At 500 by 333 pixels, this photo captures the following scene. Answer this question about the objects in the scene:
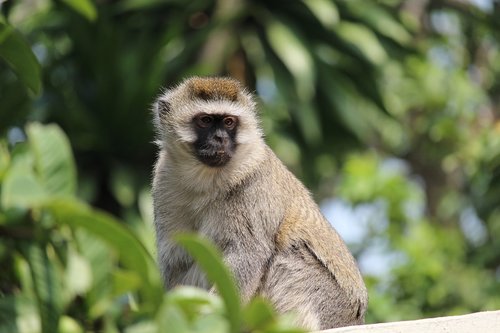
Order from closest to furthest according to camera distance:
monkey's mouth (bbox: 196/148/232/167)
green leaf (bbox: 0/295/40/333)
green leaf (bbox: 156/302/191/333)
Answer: green leaf (bbox: 156/302/191/333)
green leaf (bbox: 0/295/40/333)
monkey's mouth (bbox: 196/148/232/167)

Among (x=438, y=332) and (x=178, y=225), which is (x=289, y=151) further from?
(x=438, y=332)

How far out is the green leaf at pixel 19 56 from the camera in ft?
12.3

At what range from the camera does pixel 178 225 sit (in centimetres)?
539

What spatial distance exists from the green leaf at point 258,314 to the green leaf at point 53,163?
0.63 metres

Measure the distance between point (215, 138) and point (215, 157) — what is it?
123mm

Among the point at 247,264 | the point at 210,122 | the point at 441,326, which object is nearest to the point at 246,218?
the point at 247,264

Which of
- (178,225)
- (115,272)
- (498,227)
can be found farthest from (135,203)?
(115,272)

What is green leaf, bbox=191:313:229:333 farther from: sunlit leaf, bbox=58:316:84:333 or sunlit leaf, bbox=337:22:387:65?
sunlit leaf, bbox=337:22:387:65

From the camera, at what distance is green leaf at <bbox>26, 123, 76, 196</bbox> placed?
310 centimetres

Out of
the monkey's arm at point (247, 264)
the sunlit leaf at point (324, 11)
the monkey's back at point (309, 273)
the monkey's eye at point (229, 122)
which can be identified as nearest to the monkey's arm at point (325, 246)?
the monkey's back at point (309, 273)

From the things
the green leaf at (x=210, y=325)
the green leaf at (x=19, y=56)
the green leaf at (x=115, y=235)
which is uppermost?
the green leaf at (x=19, y=56)

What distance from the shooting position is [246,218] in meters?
5.25

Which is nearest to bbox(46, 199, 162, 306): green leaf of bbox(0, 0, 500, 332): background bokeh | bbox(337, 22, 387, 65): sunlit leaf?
bbox(0, 0, 500, 332): background bokeh

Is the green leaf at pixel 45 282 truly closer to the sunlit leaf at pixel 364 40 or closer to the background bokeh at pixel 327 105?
the background bokeh at pixel 327 105
